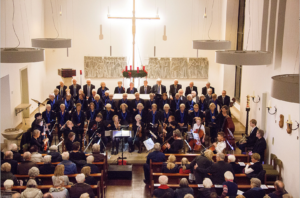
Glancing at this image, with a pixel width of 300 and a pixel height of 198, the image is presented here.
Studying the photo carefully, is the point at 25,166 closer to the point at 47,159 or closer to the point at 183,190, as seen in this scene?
the point at 47,159

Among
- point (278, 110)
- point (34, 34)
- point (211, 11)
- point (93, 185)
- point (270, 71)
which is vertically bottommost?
point (93, 185)

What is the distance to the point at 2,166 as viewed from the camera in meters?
7.66

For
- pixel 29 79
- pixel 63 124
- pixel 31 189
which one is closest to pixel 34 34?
pixel 29 79

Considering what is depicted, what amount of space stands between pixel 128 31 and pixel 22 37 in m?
4.75

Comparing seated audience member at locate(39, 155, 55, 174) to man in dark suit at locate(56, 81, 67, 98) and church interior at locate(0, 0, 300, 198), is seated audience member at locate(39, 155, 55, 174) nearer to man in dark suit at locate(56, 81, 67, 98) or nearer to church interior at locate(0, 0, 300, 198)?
church interior at locate(0, 0, 300, 198)

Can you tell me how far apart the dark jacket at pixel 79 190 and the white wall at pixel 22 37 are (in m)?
5.60

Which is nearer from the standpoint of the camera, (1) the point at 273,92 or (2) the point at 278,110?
(1) the point at 273,92

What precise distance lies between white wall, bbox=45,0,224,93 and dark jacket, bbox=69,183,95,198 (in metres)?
9.62

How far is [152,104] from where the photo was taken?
1156 cm

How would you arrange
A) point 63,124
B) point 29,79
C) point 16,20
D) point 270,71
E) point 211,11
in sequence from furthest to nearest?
point 211,11
point 29,79
point 16,20
point 63,124
point 270,71

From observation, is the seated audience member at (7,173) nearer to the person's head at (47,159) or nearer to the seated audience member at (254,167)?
the person's head at (47,159)

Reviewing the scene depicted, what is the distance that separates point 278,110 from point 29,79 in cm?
893

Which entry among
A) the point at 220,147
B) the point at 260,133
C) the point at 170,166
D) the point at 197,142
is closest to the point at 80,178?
the point at 170,166

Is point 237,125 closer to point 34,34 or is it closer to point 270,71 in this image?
point 270,71
